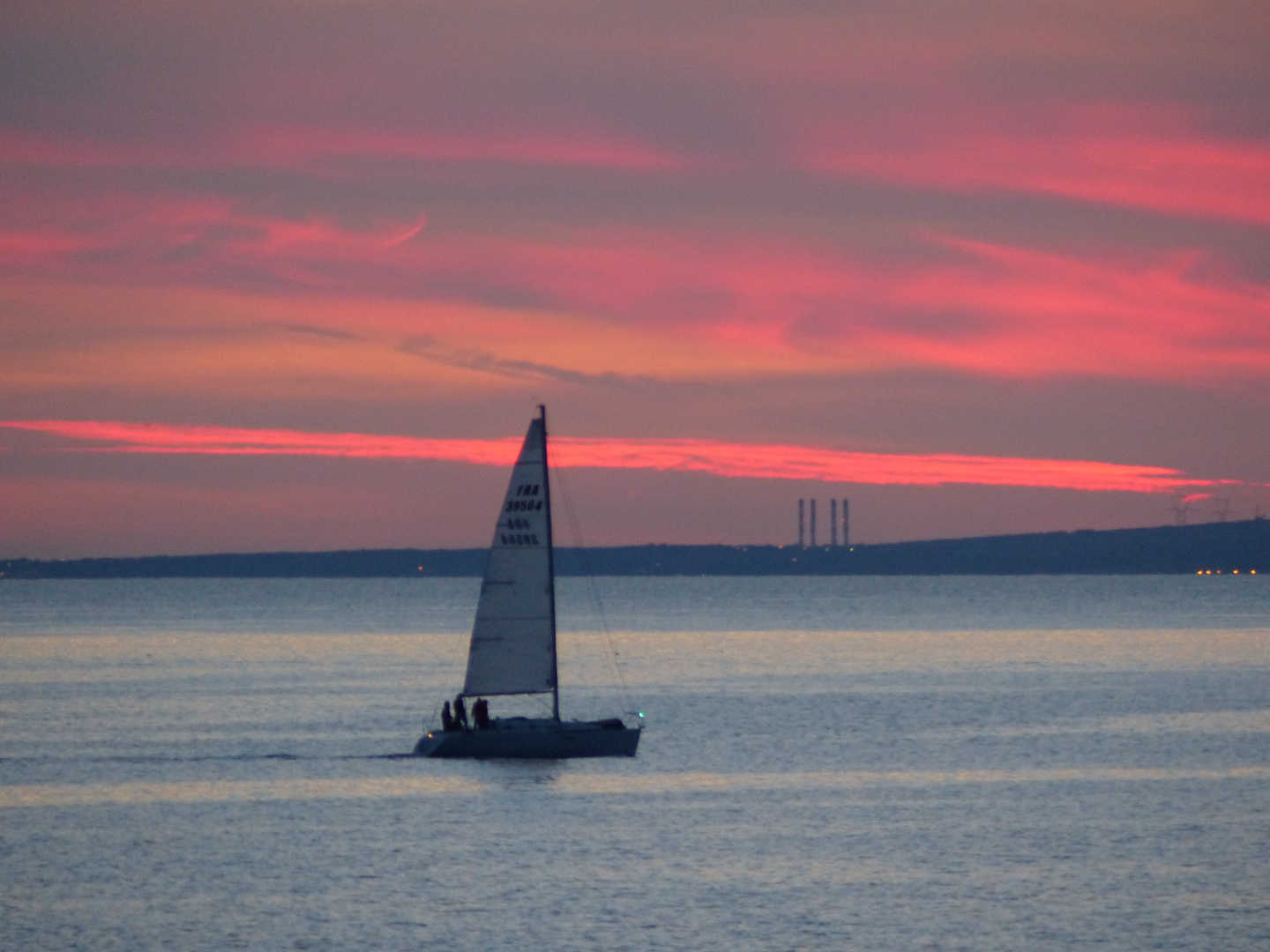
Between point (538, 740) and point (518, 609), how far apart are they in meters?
4.93

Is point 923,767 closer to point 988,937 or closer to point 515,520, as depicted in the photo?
point 515,520

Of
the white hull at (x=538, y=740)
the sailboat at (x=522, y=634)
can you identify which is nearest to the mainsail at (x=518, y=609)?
the sailboat at (x=522, y=634)

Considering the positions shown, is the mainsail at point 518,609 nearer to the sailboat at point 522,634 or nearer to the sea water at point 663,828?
the sailboat at point 522,634

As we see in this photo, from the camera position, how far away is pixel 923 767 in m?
71.9

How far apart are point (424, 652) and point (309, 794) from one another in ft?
358

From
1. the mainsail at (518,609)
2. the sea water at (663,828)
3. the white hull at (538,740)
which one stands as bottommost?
the sea water at (663,828)

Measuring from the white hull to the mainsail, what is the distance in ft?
5.17

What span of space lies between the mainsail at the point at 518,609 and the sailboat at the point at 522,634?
0.03 metres

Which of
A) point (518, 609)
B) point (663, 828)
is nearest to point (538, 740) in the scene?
point (518, 609)

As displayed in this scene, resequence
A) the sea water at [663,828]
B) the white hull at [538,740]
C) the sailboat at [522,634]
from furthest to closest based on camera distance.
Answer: the white hull at [538,740], the sailboat at [522,634], the sea water at [663,828]

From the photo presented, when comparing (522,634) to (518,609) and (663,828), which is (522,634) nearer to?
(518,609)

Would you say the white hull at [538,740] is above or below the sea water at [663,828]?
→ above

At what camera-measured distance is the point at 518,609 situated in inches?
2591

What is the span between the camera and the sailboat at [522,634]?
6525 centimetres
